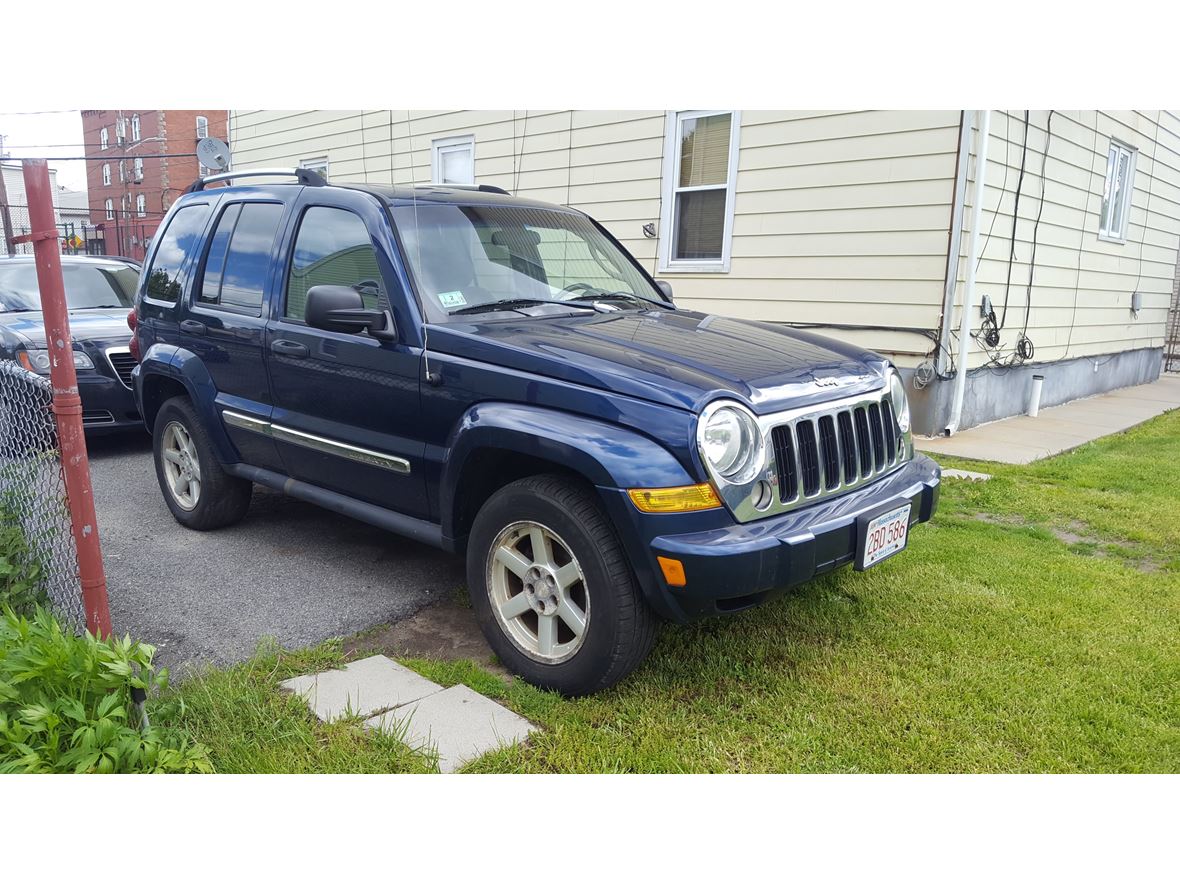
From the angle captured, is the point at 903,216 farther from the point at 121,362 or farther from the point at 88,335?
the point at 88,335

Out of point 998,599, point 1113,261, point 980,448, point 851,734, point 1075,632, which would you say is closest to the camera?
point 851,734

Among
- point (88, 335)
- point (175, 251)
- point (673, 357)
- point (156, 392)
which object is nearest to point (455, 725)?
point (673, 357)

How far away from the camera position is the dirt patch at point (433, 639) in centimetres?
349

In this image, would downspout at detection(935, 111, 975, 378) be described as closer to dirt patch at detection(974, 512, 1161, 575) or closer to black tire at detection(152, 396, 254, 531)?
dirt patch at detection(974, 512, 1161, 575)

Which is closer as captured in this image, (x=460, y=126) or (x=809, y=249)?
(x=809, y=249)

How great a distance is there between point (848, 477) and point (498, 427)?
1.36 metres

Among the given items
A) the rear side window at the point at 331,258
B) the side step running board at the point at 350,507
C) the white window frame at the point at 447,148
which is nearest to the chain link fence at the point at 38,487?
the side step running board at the point at 350,507

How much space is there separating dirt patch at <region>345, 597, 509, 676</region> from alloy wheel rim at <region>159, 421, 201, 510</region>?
72.3 inches

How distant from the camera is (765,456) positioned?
2885 millimetres

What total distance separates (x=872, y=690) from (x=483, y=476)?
1675 mm

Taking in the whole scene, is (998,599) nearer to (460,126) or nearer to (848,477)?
(848,477)

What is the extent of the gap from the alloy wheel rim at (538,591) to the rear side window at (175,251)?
284 centimetres

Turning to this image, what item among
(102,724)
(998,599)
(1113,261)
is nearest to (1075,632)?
(998,599)

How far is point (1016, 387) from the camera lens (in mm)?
8805
